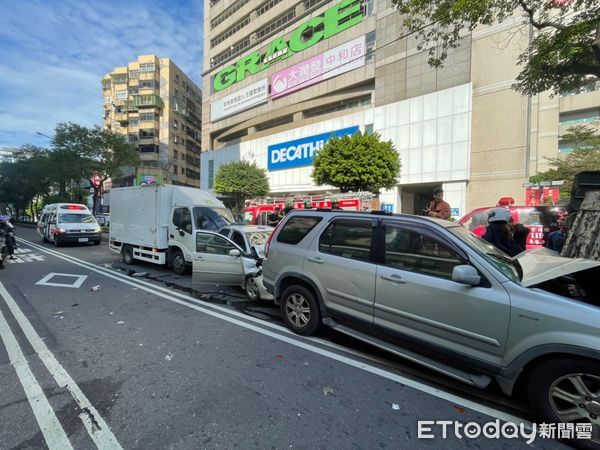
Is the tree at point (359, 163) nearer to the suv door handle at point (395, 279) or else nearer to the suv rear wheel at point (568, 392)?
the suv door handle at point (395, 279)

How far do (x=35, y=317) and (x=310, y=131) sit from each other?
26359 mm

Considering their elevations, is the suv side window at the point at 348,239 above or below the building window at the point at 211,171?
below

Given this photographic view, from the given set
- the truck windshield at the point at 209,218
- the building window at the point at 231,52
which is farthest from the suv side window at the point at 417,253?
the building window at the point at 231,52

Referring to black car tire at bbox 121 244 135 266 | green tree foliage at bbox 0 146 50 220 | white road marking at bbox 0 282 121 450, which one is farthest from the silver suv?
green tree foliage at bbox 0 146 50 220

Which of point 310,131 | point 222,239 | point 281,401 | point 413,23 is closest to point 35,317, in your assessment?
point 222,239

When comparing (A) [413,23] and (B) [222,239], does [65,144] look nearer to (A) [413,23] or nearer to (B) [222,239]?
(B) [222,239]

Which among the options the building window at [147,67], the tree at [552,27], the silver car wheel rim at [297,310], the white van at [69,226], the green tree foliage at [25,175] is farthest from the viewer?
the building window at [147,67]

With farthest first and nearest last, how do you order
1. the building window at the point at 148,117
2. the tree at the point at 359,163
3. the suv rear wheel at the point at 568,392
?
1. the building window at the point at 148,117
2. the tree at the point at 359,163
3. the suv rear wheel at the point at 568,392

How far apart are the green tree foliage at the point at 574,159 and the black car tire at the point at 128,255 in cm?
2176

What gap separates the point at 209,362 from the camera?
10.8ft

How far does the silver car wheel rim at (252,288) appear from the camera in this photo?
547cm

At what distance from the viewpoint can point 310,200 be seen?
48.8 ft

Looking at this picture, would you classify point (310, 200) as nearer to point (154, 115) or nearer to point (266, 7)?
point (266, 7)

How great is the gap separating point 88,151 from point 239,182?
46.3 ft
